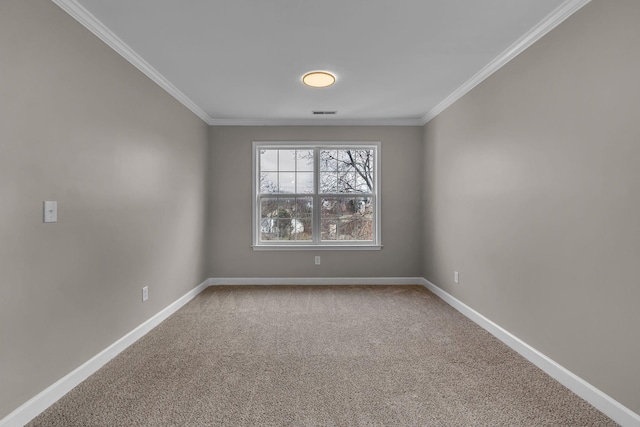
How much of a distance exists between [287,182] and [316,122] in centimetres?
95

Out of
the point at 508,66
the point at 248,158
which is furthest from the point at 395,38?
the point at 248,158

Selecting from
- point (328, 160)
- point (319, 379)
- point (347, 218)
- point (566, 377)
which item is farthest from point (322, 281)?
point (566, 377)

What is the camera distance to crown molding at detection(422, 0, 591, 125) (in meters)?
1.88

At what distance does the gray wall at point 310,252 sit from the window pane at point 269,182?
8.4 inches

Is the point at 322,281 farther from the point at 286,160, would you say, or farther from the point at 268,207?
the point at 286,160

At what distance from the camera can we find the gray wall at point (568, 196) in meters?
1.58

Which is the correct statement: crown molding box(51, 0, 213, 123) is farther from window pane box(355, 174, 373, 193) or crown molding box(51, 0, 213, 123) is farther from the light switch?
window pane box(355, 174, 373, 193)

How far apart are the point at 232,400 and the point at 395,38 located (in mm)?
2668

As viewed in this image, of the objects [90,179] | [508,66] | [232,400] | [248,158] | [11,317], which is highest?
[508,66]

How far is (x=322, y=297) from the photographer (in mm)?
3828

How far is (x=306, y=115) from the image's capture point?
411 cm

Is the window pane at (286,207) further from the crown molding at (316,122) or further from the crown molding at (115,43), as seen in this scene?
the crown molding at (115,43)

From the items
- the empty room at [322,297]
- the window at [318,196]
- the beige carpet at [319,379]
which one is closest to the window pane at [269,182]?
the window at [318,196]

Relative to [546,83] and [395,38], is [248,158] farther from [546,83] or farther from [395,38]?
[546,83]
